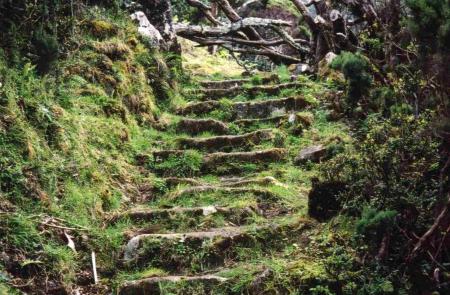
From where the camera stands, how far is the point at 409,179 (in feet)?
14.3

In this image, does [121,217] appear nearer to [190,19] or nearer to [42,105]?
[42,105]

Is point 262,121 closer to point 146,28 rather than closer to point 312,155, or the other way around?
point 312,155

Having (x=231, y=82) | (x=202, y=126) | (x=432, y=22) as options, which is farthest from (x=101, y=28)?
(x=432, y=22)

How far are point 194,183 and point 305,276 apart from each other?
8.84 feet

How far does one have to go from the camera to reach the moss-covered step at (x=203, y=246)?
4926 mm

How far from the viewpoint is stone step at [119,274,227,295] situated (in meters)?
4.51

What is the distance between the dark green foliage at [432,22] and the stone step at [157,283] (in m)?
2.52

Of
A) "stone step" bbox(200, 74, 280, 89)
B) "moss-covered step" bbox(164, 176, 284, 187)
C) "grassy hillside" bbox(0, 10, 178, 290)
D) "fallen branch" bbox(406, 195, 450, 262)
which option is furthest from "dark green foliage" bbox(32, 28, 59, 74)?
"stone step" bbox(200, 74, 280, 89)

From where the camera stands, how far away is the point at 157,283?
15.0 feet

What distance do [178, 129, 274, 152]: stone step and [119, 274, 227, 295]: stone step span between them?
3.32 metres

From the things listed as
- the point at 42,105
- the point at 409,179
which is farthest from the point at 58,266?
the point at 409,179

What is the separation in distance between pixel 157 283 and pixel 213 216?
4.09 feet

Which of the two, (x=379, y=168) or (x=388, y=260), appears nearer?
(x=388, y=260)

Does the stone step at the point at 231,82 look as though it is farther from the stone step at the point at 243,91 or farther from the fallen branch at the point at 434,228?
the fallen branch at the point at 434,228
